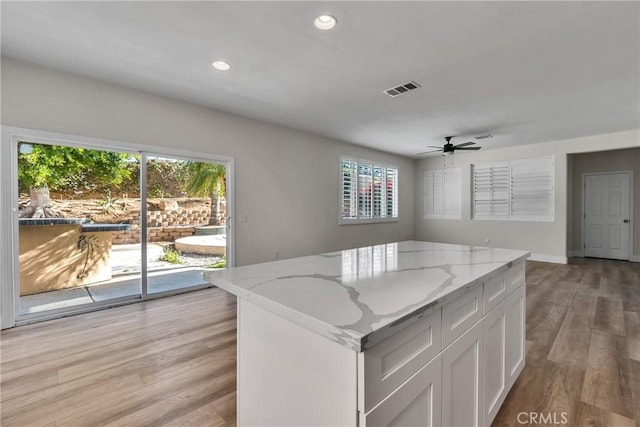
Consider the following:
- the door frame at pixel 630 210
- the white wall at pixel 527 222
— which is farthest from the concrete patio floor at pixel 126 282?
the door frame at pixel 630 210

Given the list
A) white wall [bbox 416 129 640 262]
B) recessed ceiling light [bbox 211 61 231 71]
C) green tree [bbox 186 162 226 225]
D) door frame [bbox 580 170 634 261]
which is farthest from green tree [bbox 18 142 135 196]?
door frame [bbox 580 170 634 261]

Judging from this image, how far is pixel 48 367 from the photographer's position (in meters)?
2.14

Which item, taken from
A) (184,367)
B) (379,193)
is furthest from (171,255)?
(379,193)

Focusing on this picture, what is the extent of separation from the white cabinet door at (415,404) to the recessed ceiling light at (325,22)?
7.71 feet

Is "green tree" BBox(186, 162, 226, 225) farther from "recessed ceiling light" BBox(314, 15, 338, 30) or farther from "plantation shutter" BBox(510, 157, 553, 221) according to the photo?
"plantation shutter" BBox(510, 157, 553, 221)

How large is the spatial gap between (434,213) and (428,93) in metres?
5.01

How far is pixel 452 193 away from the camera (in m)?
7.66

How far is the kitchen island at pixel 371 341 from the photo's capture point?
0.83 metres

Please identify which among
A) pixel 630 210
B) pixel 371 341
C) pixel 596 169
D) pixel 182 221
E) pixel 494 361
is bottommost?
pixel 494 361

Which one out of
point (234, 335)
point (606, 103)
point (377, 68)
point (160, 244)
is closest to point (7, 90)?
point (160, 244)

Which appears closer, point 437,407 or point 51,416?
point 437,407

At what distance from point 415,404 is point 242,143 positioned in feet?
14.0

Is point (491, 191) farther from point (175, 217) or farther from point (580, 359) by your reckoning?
point (175, 217)

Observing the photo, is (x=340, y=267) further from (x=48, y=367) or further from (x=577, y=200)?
(x=577, y=200)
